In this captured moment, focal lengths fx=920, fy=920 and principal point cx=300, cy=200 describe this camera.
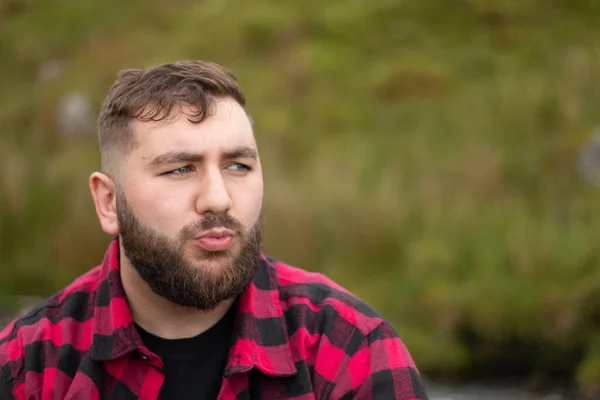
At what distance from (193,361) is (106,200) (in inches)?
26.1

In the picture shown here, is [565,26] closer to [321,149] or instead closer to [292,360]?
[321,149]

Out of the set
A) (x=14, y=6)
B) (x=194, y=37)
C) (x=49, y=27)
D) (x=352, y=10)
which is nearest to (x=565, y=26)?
(x=352, y=10)

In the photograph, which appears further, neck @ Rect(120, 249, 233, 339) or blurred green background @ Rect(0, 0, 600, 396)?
blurred green background @ Rect(0, 0, 600, 396)

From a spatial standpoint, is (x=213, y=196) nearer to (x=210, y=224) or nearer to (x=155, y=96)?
(x=210, y=224)

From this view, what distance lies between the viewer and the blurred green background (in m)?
8.84

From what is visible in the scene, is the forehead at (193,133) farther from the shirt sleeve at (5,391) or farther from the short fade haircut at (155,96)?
the shirt sleeve at (5,391)

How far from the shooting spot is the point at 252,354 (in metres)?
3.02

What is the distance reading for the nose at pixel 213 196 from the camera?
2949mm

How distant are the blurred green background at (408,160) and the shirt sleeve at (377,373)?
5.67m

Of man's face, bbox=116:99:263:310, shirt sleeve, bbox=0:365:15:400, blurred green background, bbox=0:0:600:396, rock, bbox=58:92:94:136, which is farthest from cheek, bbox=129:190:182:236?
rock, bbox=58:92:94:136

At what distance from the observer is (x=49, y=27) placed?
1747 centimetres

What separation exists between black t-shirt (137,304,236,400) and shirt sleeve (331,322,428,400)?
0.41 meters

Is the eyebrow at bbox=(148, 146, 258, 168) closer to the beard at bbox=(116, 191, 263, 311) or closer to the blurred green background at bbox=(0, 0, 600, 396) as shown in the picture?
the beard at bbox=(116, 191, 263, 311)

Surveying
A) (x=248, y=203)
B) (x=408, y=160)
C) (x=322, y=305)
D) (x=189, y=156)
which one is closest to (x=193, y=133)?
(x=189, y=156)
